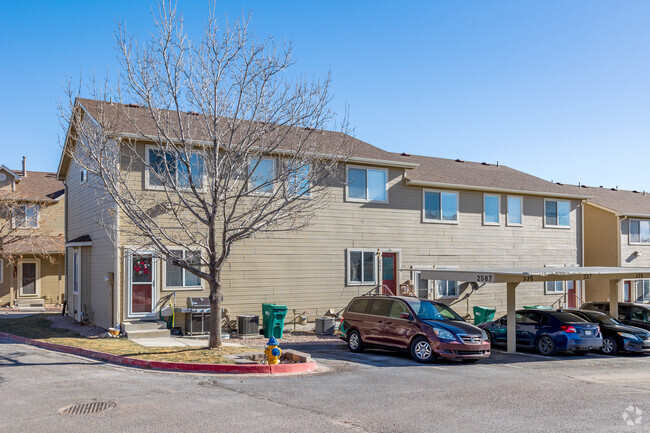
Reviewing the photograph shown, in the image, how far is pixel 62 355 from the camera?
14.3m

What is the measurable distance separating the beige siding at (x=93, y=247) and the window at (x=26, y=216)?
7573 mm

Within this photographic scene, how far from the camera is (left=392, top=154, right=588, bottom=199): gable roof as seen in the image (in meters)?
24.5

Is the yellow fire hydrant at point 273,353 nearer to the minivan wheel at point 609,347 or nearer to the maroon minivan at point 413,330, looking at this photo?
the maroon minivan at point 413,330

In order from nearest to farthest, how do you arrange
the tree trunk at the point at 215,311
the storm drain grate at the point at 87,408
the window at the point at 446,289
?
the storm drain grate at the point at 87,408
the tree trunk at the point at 215,311
the window at the point at 446,289

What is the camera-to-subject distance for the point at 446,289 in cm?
2445

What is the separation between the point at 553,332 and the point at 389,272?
7497 millimetres

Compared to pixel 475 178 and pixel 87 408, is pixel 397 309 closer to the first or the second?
pixel 87 408

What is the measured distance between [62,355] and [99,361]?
4.71ft

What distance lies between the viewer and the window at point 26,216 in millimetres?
29969

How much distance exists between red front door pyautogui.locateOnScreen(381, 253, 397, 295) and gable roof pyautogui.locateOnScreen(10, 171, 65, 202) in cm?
1959

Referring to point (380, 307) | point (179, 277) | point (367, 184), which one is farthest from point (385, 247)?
point (179, 277)

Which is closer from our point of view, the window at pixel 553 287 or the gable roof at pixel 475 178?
the gable roof at pixel 475 178

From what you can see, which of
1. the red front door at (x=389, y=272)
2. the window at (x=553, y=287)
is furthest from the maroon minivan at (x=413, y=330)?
the window at (x=553, y=287)

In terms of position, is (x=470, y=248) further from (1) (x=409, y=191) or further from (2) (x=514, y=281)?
(2) (x=514, y=281)
